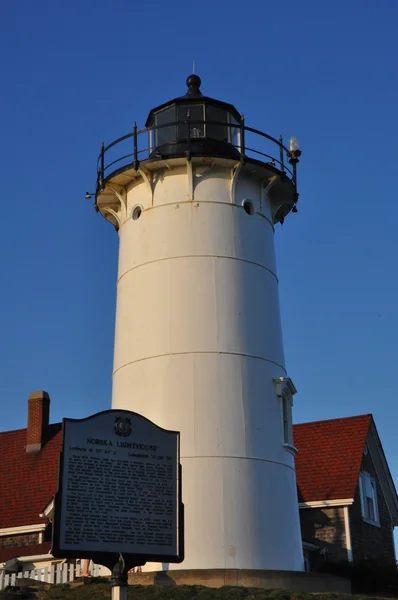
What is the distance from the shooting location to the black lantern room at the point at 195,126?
64.9 feet

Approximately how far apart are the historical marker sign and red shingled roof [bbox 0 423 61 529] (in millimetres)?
12037

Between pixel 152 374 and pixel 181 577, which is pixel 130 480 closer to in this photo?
pixel 181 577

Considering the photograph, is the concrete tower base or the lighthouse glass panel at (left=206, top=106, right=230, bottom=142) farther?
the lighthouse glass panel at (left=206, top=106, right=230, bottom=142)

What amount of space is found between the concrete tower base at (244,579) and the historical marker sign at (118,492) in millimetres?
3459

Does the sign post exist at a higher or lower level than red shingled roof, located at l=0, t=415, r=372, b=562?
lower

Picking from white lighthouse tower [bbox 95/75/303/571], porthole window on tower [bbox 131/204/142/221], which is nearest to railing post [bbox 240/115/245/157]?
white lighthouse tower [bbox 95/75/303/571]

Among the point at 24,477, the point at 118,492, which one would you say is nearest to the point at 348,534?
the point at 24,477

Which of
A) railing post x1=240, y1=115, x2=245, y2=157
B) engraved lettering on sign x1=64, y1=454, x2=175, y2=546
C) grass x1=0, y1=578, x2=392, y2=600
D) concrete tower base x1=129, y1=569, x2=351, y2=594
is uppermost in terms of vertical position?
railing post x1=240, y1=115, x2=245, y2=157

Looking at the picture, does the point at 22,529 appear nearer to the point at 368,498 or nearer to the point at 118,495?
the point at 368,498

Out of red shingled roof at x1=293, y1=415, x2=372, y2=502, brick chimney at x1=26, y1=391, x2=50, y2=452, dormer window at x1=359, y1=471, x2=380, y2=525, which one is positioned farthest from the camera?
brick chimney at x1=26, y1=391, x2=50, y2=452

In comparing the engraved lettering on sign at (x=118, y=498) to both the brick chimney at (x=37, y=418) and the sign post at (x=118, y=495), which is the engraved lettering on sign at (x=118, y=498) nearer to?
the sign post at (x=118, y=495)

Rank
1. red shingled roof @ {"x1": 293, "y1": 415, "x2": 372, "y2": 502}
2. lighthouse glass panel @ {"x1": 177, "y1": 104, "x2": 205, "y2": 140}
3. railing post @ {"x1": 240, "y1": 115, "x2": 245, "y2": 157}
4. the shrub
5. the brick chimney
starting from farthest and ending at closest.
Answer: the brick chimney
red shingled roof @ {"x1": 293, "y1": 415, "x2": 372, "y2": 502}
the shrub
lighthouse glass panel @ {"x1": 177, "y1": 104, "x2": 205, "y2": 140}
railing post @ {"x1": 240, "y1": 115, "x2": 245, "y2": 157}

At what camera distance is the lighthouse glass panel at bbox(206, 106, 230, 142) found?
20.4m

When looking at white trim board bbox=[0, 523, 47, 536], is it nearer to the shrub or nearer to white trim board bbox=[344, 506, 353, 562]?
the shrub
